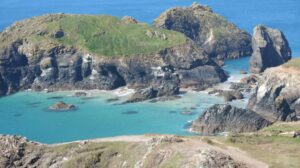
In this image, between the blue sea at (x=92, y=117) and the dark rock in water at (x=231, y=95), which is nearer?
the blue sea at (x=92, y=117)

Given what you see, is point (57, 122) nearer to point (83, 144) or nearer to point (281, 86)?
point (281, 86)

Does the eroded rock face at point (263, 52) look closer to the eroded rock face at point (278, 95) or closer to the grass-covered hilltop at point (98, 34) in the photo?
the grass-covered hilltop at point (98, 34)

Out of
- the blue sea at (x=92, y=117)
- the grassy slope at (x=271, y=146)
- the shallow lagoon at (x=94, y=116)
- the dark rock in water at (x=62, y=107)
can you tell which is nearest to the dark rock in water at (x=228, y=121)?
the shallow lagoon at (x=94, y=116)

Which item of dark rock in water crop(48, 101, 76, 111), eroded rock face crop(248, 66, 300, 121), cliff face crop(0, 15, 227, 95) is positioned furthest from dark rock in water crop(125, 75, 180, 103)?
eroded rock face crop(248, 66, 300, 121)

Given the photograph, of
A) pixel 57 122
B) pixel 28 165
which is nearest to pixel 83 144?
pixel 28 165

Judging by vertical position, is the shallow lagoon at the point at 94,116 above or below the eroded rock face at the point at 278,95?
below
